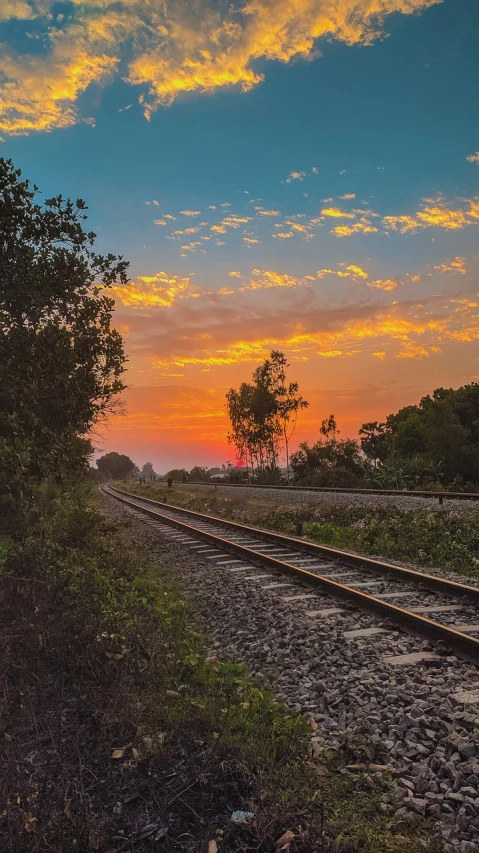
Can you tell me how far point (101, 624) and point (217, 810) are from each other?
2903 mm

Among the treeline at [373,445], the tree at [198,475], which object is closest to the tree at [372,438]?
the treeline at [373,445]

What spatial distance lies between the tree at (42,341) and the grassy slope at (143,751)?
6.22 ft

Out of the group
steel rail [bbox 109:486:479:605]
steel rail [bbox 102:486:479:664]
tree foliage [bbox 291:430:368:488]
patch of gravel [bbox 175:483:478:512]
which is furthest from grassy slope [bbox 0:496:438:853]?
tree foliage [bbox 291:430:368:488]

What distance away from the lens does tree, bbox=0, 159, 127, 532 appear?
6680 millimetres

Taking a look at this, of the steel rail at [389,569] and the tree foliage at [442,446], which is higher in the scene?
the tree foliage at [442,446]

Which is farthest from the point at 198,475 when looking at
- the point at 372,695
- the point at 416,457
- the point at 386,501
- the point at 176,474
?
the point at 372,695

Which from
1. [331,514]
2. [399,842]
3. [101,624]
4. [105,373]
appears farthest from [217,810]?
[331,514]

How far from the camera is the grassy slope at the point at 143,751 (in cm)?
288

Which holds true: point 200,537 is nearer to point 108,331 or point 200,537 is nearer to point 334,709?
point 108,331

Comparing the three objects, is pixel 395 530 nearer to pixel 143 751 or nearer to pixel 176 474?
pixel 143 751

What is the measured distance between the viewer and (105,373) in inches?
340

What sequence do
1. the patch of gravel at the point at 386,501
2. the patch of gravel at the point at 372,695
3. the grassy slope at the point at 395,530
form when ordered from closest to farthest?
the patch of gravel at the point at 372,695, the grassy slope at the point at 395,530, the patch of gravel at the point at 386,501

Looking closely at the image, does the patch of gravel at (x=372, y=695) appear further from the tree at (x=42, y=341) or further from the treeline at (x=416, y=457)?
the treeline at (x=416, y=457)

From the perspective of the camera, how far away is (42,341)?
23.6 feet
